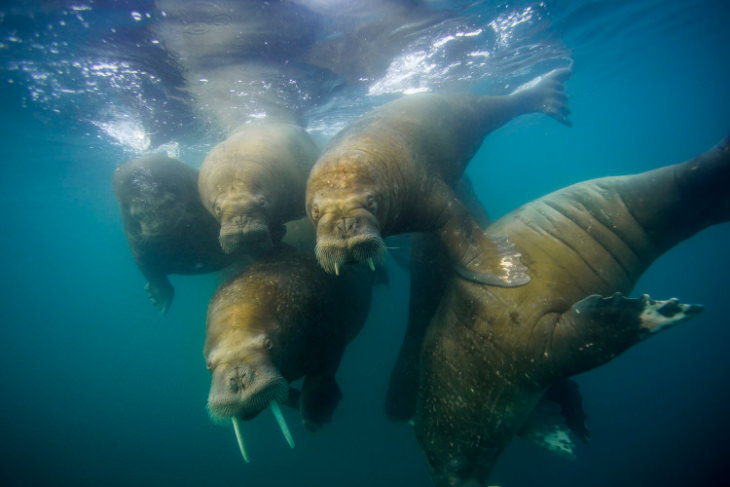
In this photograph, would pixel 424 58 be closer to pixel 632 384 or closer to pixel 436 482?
pixel 436 482

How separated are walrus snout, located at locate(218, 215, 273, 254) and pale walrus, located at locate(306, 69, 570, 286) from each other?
23.6 inches

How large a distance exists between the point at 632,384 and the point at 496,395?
60.8ft

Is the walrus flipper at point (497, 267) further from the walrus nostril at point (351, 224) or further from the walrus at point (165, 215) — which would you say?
the walrus at point (165, 215)

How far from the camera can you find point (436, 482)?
3.58 meters

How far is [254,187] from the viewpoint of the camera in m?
4.05

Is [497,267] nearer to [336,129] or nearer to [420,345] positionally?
[420,345]

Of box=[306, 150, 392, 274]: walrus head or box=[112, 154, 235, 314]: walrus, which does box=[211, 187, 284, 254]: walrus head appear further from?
box=[112, 154, 235, 314]: walrus

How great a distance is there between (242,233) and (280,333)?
109cm

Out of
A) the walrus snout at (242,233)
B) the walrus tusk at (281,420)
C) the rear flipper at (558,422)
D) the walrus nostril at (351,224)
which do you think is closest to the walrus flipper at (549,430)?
the rear flipper at (558,422)

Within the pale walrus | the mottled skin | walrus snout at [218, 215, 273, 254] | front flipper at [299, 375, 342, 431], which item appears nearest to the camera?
the pale walrus

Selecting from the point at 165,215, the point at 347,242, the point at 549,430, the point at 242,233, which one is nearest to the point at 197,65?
the point at 165,215

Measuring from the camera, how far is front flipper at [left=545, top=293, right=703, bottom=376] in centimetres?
257

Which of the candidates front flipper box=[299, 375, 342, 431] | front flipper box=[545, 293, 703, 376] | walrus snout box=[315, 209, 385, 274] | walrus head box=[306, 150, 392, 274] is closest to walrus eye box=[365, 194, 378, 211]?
walrus head box=[306, 150, 392, 274]

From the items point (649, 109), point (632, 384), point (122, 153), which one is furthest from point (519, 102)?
point (649, 109)
